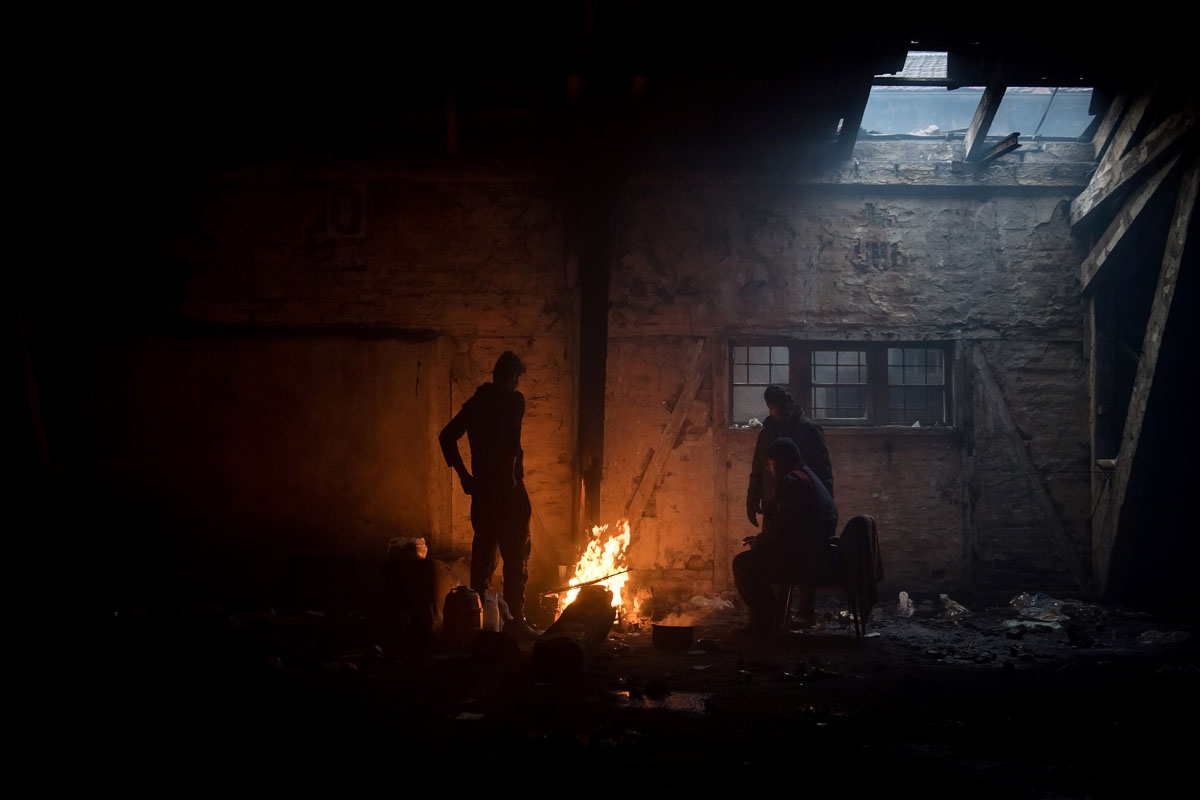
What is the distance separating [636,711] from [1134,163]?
6.94m

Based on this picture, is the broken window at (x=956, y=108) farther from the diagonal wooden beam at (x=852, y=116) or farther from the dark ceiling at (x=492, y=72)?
the dark ceiling at (x=492, y=72)

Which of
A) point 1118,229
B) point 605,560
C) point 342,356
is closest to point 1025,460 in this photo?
point 1118,229

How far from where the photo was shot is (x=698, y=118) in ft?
25.9

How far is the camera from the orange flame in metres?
7.95

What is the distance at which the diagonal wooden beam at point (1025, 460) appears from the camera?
28.0 ft

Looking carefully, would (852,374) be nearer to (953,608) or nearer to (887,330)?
(887,330)

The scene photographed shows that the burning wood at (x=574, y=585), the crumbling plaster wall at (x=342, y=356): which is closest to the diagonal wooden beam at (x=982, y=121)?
the crumbling plaster wall at (x=342, y=356)

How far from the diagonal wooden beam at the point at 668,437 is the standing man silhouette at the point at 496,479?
5.74 feet

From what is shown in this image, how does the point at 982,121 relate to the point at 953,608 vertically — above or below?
above

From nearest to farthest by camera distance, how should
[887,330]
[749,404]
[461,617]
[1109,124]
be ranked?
[461,617] → [1109,124] → [887,330] → [749,404]

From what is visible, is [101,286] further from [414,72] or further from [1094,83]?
[1094,83]

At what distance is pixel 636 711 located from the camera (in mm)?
4488

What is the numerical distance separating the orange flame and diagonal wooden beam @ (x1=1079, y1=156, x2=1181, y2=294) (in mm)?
5320

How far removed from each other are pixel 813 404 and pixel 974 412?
1.62 metres
